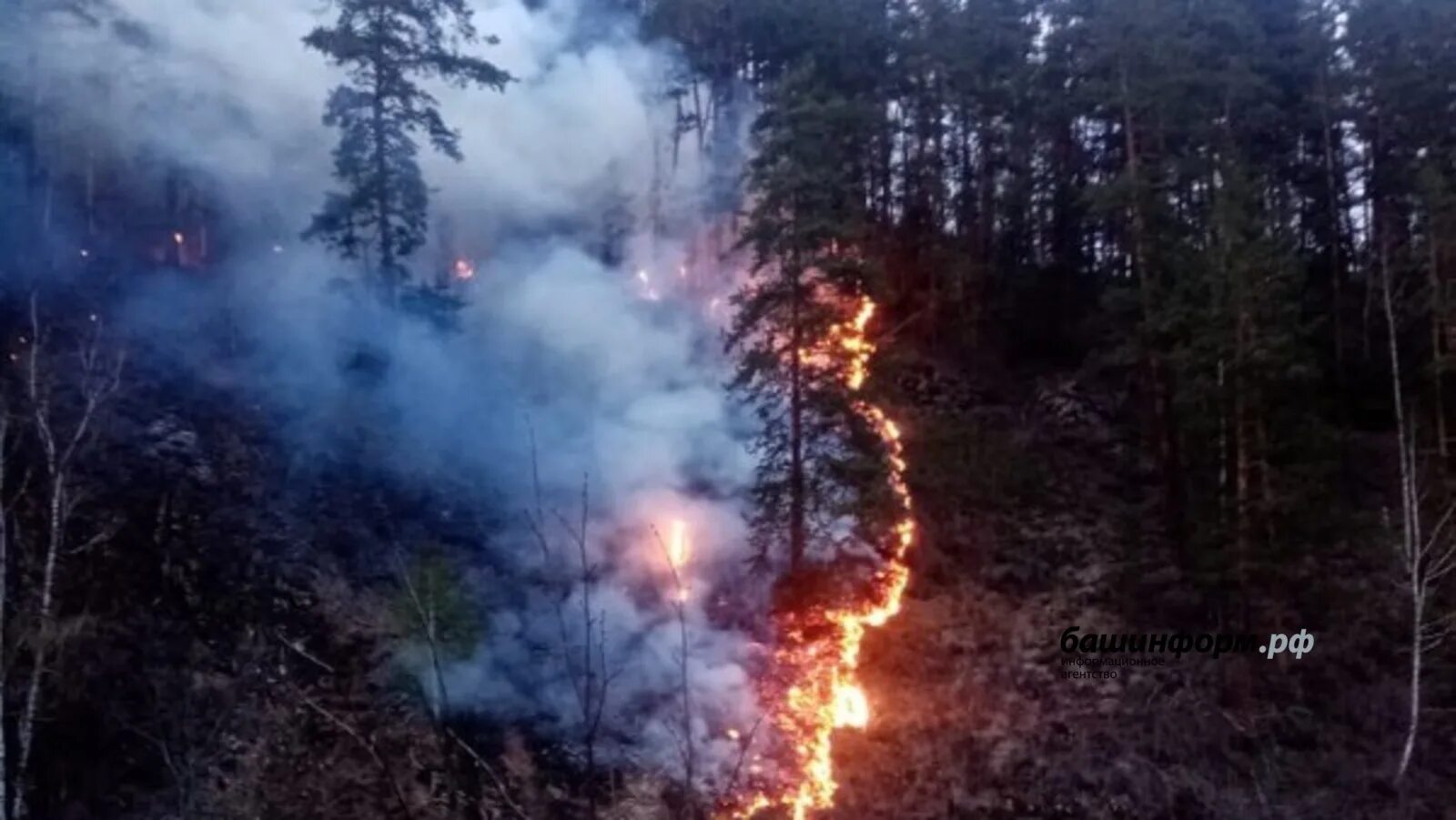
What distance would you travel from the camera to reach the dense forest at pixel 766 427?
60.1 feet

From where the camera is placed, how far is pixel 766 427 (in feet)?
79.6

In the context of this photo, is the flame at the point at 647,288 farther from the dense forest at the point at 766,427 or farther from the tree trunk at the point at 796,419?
the tree trunk at the point at 796,419

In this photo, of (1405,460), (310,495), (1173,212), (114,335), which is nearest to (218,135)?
(114,335)

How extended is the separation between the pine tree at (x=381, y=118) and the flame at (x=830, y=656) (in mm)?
10097

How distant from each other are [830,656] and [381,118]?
14.8m

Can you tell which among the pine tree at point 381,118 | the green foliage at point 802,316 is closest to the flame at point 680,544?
the green foliage at point 802,316

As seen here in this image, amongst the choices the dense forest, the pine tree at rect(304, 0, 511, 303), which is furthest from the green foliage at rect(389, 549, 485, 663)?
the pine tree at rect(304, 0, 511, 303)

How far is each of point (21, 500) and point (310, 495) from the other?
16.9ft

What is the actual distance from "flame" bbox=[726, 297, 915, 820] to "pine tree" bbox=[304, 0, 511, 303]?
10.1 m

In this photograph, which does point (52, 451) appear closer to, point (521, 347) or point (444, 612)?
point (444, 612)

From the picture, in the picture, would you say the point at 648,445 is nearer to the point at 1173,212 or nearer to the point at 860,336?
the point at 860,336

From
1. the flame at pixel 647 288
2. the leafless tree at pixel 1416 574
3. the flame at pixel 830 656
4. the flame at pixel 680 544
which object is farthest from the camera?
the flame at pixel 647 288

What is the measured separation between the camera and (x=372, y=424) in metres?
26.6

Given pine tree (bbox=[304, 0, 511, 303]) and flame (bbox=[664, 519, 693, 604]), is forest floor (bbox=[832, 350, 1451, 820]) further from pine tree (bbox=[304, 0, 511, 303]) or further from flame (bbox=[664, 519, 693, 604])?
pine tree (bbox=[304, 0, 511, 303])
